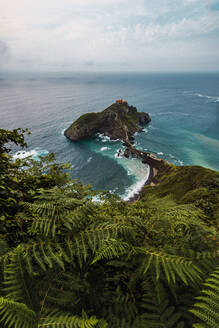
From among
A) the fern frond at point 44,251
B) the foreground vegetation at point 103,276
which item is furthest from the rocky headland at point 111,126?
the fern frond at point 44,251

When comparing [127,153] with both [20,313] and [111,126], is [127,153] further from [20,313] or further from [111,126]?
[20,313]

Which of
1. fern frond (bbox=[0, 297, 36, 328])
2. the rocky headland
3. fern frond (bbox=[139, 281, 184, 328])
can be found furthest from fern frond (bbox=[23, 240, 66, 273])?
the rocky headland

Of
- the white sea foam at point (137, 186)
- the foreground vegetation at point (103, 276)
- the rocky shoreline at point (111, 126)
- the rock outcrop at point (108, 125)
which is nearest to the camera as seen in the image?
the foreground vegetation at point (103, 276)

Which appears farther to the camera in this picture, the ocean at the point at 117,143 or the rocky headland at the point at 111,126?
the rocky headland at the point at 111,126

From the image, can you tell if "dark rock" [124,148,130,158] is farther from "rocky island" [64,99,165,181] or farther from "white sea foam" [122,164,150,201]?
"white sea foam" [122,164,150,201]

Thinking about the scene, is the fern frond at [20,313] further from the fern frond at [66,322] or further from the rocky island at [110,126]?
the rocky island at [110,126]

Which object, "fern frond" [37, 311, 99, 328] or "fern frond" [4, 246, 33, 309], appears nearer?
"fern frond" [37, 311, 99, 328]

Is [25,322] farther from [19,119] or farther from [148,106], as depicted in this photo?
[148,106]

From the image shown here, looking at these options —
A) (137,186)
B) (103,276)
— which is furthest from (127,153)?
(103,276)

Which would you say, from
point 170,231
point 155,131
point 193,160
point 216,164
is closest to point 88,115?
point 155,131

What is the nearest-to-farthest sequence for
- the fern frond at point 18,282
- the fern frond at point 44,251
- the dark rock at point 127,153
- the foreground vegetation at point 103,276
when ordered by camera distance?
the foreground vegetation at point 103,276 < the fern frond at point 18,282 < the fern frond at point 44,251 < the dark rock at point 127,153
